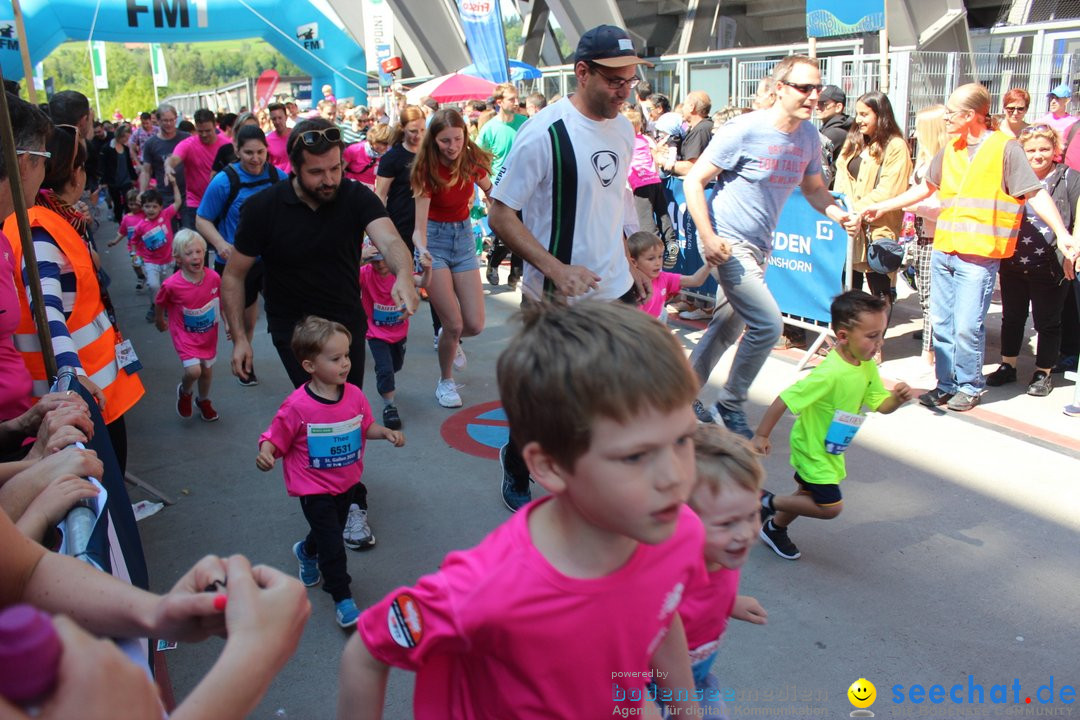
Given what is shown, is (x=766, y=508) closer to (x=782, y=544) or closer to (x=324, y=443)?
(x=782, y=544)

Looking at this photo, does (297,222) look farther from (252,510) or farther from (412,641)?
(412,641)

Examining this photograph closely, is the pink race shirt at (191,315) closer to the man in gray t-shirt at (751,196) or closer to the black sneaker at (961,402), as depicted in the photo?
the man in gray t-shirt at (751,196)

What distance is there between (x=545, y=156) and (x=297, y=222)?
1219mm

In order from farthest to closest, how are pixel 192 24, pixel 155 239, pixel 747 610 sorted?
pixel 192 24, pixel 155 239, pixel 747 610

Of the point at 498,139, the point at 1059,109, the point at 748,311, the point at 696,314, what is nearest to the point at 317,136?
the point at 748,311

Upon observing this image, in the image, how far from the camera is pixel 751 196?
515 centimetres

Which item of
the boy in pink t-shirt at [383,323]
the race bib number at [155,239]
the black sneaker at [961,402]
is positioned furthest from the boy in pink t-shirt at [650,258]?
the race bib number at [155,239]

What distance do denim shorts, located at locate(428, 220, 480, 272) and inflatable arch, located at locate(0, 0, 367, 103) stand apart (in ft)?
52.7

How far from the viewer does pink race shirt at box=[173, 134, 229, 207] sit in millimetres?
9203

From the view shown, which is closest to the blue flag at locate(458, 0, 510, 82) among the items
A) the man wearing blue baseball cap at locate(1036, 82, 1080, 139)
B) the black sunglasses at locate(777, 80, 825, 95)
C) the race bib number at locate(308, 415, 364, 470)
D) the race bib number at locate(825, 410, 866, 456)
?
the man wearing blue baseball cap at locate(1036, 82, 1080, 139)

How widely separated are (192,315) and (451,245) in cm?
188

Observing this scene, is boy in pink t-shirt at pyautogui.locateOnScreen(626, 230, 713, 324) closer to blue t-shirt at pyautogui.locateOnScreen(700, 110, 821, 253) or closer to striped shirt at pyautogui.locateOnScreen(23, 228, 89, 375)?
blue t-shirt at pyautogui.locateOnScreen(700, 110, 821, 253)

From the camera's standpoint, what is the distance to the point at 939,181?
19.9 ft

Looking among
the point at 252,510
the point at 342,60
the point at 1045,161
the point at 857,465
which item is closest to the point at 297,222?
the point at 252,510
